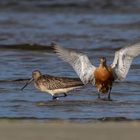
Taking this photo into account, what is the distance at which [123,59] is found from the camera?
15.1 metres

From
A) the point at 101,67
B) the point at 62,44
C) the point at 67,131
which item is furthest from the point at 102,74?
the point at 62,44

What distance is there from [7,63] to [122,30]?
8220mm

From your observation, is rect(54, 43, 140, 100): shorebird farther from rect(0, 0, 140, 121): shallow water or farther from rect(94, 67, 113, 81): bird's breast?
rect(0, 0, 140, 121): shallow water

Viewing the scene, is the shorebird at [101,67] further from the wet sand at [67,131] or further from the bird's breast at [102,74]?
the wet sand at [67,131]

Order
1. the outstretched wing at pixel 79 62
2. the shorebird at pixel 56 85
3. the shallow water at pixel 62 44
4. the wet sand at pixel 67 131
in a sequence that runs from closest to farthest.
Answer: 1. the wet sand at pixel 67 131
2. the shallow water at pixel 62 44
3. the shorebird at pixel 56 85
4. the outstretched wing at pixel 79 62

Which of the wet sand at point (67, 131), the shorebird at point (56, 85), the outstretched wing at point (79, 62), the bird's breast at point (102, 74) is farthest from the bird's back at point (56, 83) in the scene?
the wet sand at point (67, 131)

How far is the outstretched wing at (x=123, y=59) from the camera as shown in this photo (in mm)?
14898

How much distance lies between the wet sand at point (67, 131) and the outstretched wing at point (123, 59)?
493cm

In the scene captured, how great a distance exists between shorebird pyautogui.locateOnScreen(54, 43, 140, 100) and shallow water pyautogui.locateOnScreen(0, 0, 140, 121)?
289 mm

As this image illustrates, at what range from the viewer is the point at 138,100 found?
46.9ft

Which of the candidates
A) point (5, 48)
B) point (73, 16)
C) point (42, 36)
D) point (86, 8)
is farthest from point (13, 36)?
point (86, 8)

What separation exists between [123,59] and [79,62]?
79cm

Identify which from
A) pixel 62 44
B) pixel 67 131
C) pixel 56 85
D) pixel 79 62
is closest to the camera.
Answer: pixel 67 131

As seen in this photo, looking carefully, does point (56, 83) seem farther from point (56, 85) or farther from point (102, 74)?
point (102, 74)
